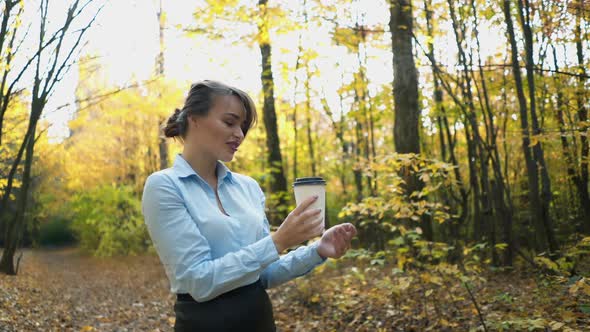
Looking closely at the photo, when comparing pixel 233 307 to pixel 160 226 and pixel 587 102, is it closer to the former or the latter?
pixel 160 226

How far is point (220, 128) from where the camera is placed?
190 centimetres

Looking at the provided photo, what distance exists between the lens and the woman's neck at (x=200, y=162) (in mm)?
1968

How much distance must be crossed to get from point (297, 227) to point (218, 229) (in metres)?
0.32

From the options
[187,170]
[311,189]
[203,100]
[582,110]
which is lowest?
[311,189]

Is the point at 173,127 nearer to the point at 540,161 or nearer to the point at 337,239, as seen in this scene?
the point at 337,239

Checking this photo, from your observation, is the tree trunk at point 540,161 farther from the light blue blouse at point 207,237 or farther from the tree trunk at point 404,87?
the light blue blouse at point 207,237

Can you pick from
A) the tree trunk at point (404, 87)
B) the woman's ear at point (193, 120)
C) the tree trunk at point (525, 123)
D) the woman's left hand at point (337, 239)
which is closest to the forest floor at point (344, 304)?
the tree trunk at point (525, 123)

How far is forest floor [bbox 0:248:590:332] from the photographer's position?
4.14 meters

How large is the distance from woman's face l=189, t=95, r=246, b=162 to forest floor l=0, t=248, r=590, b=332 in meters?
2.24

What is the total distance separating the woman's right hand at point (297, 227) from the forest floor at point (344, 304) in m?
2.07

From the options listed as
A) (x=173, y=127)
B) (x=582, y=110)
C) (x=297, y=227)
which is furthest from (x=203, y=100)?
(x=582, y=110)

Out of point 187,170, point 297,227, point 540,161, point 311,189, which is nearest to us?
point 297,227

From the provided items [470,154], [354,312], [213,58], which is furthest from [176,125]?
[213,58]

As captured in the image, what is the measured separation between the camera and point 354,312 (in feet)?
17.5
